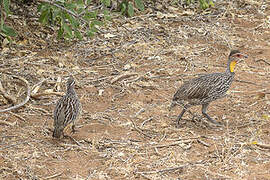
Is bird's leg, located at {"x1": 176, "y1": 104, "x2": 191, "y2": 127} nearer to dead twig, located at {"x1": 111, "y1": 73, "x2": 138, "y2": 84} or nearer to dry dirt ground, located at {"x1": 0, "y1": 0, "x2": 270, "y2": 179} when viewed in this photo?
dry dirt ground, located at {"x1": 0, "y1": 0, "x2": 270, "y2": 179}

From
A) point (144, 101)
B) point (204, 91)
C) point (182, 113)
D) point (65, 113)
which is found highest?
point (204, 91)

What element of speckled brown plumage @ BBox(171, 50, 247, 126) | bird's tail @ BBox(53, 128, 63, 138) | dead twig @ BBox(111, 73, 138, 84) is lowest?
bird's tail @ BBox(53, 128, 63, 138)

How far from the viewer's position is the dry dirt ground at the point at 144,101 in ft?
19.5

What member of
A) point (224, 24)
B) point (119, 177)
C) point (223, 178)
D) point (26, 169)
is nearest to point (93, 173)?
point (119, 177)

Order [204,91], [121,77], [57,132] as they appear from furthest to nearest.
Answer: [121,77]
[204,91]
[57,132]

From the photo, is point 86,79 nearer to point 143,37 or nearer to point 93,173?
point 143,37

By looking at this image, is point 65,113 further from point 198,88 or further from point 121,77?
point 121,77

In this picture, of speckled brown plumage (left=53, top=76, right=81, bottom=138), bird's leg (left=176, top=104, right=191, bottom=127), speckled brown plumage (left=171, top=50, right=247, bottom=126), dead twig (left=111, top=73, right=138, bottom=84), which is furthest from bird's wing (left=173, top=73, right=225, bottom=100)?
dead twig (left=111, top=73, right=138, bottom=84)

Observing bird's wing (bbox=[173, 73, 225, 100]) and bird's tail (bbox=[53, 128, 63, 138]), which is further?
bird's wing (bbox=[173, 73, 225, 100])

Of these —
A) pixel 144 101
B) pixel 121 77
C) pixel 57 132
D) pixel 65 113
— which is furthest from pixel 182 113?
pixel 121 77

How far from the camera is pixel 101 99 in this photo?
8.33 meters

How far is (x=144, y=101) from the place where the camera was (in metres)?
8.21

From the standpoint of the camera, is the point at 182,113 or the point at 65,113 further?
the point at 182,113

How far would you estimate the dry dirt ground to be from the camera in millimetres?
5953
